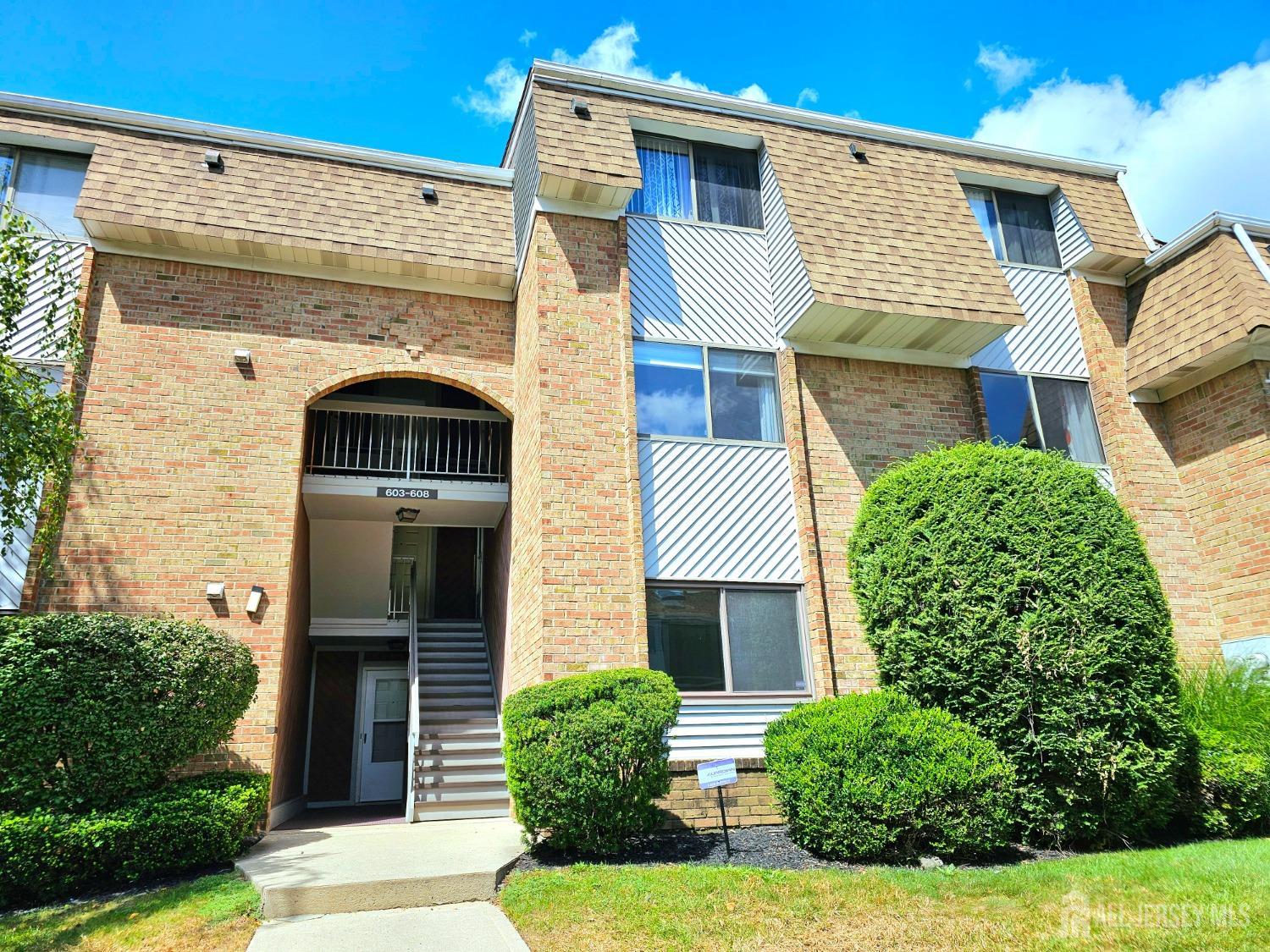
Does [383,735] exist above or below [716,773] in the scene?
above

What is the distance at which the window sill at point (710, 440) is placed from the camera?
986 cm

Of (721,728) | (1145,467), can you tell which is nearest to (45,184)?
(721,728)

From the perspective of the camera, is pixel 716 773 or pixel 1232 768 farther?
pixel 1232 768

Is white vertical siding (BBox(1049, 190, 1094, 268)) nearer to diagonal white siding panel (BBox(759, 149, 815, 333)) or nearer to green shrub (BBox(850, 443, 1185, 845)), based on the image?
diagonal white siding panel (BBox(759, 149, 815, 333))

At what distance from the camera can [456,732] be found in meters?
10.9

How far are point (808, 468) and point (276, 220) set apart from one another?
7.25m

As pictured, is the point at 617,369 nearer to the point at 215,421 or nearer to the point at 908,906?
the point at 215,421

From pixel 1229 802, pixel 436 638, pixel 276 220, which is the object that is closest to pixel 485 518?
pixel 436 638

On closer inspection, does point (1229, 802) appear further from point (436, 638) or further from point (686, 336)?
point (436, 638)

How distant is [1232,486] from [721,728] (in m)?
7.63

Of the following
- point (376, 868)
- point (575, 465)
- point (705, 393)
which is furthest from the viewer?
point (705, 393)

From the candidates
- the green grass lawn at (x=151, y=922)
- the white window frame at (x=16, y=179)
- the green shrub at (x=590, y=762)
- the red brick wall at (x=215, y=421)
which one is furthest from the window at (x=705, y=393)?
the white window frame at (x=16, y=179)

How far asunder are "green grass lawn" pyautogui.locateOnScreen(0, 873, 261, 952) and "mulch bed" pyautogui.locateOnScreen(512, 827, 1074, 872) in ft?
6.79

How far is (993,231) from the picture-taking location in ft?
41.0
